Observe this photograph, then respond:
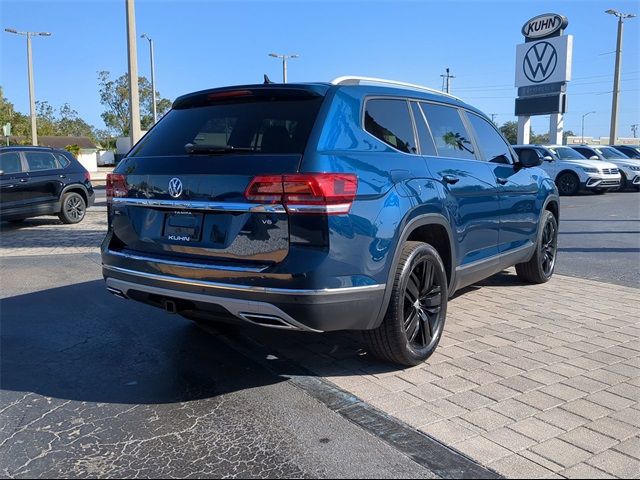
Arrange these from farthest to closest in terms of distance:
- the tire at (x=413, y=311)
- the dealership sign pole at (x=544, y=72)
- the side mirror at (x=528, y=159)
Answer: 1. the dealership sign pole at (x=544, y=72)
2. the side mirror at (x=528, y=159)
3. the tire at (x=413, y=311)

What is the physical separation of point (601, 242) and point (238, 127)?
8.15m

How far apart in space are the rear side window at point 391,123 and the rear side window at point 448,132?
0.38 metres

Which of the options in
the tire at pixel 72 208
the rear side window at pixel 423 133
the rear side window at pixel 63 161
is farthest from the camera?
the rear side window at pixel 63 161

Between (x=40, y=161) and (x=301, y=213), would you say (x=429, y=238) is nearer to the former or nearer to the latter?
(x=301, y=213)

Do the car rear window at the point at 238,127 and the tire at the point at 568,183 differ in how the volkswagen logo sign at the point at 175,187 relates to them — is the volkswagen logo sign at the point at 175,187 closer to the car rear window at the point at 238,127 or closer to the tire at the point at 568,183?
the car rear window at the point at 238,127

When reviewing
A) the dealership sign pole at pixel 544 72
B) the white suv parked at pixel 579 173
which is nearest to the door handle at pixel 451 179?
the white suv parked at pixel 579 173

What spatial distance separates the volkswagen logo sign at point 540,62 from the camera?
1164 inches

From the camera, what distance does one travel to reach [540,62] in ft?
98.7

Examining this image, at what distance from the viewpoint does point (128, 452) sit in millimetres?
2980

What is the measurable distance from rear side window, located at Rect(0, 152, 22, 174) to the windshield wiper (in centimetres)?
954

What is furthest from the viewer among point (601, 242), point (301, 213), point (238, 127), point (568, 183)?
point (568, 183)

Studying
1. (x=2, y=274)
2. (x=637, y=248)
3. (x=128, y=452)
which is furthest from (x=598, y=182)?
(x=128, y=452)

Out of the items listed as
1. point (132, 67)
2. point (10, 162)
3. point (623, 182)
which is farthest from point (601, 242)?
point (623, 182)

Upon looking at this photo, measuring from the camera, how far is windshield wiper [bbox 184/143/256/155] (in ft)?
11.5
